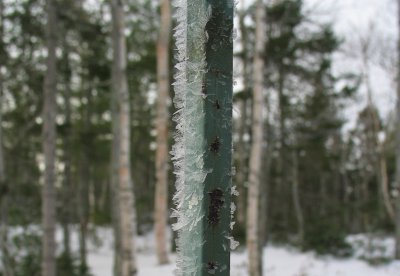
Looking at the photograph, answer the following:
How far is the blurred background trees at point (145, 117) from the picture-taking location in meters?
9.28

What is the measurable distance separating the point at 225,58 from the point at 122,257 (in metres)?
6.93

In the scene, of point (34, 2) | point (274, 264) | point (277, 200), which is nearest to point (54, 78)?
point (34, 2)

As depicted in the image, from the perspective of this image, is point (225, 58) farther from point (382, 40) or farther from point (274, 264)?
point (382, 40)

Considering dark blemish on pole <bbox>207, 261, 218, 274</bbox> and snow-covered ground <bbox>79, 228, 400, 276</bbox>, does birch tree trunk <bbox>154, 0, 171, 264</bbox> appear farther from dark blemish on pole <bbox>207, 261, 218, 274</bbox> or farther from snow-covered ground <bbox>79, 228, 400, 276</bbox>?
dark blemish on pole <bbox>207, 261, 218, 274</bbox>

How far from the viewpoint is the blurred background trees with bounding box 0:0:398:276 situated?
9281mm

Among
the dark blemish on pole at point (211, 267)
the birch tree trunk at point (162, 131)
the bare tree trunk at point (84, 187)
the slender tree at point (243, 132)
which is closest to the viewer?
the dark blemish on pole at point (211, 267)

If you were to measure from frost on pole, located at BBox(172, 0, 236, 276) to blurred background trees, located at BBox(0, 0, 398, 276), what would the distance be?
7007mm

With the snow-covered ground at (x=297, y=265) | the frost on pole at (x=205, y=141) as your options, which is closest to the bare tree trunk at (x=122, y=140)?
the snow-covered ground at (x=297, y=265)

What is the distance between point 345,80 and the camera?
16.3m

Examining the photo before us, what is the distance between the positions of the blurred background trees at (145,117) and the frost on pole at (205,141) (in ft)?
23.0

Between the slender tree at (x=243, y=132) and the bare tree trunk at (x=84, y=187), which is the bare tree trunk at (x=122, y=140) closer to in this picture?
the bare tree trunk at (x=84, y=187)

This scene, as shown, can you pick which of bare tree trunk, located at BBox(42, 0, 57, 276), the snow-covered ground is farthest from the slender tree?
bare tree trunk, located at BBox(42, 0, 57, 276)

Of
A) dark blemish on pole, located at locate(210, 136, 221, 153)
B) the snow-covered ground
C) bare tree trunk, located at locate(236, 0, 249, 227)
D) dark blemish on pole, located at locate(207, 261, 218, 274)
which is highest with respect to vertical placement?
bare tree trunk, located at locate(236, 0, 249, 227)

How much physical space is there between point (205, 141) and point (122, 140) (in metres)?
6.50
